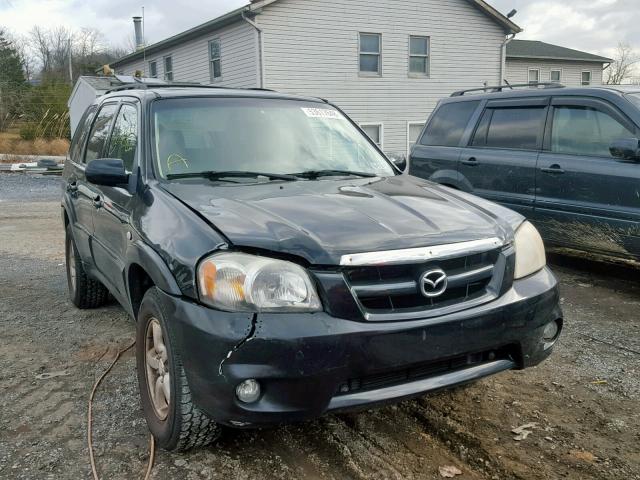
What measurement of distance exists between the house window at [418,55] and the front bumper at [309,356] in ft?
62.0

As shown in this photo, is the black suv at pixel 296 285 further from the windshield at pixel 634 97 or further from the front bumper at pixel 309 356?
the windshield at pixel 634 97

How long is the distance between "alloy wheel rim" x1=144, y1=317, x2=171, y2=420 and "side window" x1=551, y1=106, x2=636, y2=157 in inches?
173

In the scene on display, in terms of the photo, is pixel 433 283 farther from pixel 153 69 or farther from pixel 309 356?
pixel 153 69

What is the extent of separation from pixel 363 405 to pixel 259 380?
45 cm

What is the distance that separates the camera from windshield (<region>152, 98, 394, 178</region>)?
3.59 m

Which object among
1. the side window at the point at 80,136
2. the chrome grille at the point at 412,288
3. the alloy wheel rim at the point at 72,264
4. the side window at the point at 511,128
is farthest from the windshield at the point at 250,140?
the side window at the point at 511,128

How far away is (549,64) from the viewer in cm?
2880

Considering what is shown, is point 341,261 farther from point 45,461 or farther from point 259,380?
point 45,461

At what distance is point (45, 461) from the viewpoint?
2898 mm

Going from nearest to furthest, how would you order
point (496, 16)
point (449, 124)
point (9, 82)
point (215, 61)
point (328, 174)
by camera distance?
point (328, 174) → point (449, 124) → point (215, 61) → point (496, 16) → point (9, 82)

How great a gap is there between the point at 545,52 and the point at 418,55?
1135 centimetres

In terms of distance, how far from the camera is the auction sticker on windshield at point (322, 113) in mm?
4242

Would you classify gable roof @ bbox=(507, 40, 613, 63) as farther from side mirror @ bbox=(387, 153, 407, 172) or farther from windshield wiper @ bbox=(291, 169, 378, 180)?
windshield wiper @ bbox=(291, 169, 378, 180)

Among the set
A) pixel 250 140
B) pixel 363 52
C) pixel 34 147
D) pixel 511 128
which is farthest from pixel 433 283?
pixel 34 147
